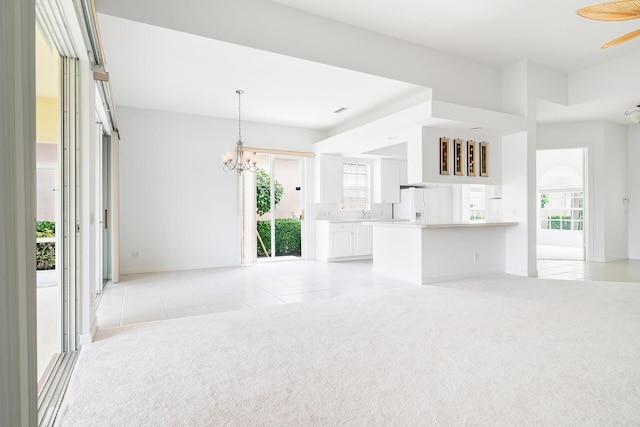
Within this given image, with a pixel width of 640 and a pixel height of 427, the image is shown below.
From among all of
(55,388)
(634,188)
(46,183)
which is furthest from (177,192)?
(634,188)

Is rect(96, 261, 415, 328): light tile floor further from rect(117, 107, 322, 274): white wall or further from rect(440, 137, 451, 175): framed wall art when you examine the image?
rect(440, 137, 451, 175): framed wall art

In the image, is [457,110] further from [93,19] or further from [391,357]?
[93,19]

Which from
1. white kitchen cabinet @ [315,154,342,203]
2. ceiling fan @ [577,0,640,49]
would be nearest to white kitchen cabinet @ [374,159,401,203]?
white kitchen cabinet @ [315,154,342,203]

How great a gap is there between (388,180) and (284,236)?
108 inches

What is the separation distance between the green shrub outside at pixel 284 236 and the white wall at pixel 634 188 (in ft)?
23.8

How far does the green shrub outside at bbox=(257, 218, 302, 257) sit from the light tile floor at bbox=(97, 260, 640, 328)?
1.09 m

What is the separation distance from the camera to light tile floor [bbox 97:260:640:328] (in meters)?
4.13

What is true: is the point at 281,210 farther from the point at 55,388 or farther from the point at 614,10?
the point at 614,10

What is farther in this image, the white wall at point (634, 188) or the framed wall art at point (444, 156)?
the white wall at point (634, 188)

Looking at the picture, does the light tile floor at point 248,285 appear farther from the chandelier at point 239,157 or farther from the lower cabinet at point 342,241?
the chandelier at point 239,157

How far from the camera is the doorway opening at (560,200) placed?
32.9 ft

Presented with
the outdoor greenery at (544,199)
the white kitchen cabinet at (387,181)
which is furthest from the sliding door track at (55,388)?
the outdoor greenery at (544,199)

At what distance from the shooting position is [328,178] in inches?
316

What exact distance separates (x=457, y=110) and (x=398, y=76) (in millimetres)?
1001
